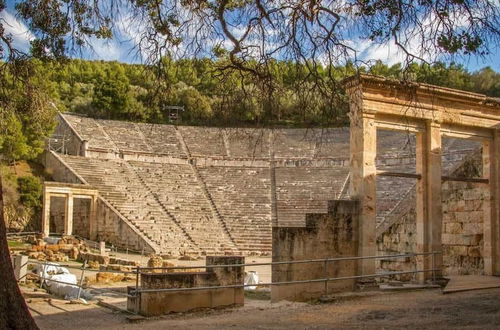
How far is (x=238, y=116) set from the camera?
24.8 ft

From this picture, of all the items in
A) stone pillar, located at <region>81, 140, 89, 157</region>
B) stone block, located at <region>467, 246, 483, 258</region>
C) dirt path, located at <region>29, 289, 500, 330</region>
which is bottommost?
dirt path, located at <region>29, 289, 500, 330</region>

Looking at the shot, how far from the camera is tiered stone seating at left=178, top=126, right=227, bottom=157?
4091 centimetres

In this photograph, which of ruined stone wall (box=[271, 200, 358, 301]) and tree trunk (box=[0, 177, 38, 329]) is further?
ruined stone wall (box=[271, 200, 358, 301])

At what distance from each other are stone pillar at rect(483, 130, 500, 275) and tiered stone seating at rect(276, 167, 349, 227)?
15.9m

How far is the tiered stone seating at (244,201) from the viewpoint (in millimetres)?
29234

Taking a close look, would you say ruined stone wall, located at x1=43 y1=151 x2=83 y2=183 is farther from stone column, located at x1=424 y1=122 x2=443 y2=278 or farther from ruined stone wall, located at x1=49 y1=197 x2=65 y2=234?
stone column, located at x1=424 y1=122 x2=443 y2=278

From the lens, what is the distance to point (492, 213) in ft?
45.3

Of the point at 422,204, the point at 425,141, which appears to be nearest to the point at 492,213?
the point at 422,204

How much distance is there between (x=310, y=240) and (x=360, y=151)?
2.10m

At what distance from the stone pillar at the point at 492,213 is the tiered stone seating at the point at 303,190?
52.2 ft

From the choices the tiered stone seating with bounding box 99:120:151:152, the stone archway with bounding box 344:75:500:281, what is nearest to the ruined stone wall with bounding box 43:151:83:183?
the tiered stone seating with bounding box 99:120:151:152

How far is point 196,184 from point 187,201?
3157mm

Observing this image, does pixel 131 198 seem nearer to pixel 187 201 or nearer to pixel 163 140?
pixel 187 201

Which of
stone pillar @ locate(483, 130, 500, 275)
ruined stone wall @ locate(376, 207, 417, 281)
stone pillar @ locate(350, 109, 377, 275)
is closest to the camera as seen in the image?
stone pillar @ locate(350, 109, 377, 275)
